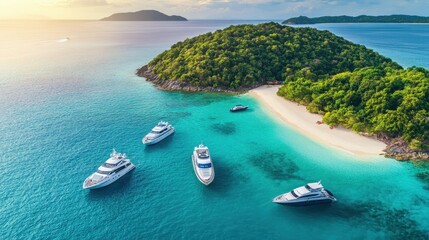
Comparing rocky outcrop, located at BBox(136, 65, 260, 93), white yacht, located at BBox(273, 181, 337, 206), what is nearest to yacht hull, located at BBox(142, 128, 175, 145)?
white yacht, located at BBox(273, 181, 337, 206)

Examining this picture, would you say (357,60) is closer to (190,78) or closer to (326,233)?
(190,78)

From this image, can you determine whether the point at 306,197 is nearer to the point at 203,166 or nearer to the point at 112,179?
the point at 203,166

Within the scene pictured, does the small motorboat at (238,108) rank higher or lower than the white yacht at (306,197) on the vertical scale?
higher

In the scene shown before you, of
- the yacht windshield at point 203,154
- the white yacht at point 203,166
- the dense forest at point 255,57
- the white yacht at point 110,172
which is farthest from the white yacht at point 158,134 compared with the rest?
the dense forest at point 255,57

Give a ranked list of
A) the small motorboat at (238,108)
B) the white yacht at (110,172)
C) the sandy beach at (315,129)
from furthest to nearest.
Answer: the small motorboat at (238,108)
the sandy beach at (315,129)
the white yacht at (110,172)

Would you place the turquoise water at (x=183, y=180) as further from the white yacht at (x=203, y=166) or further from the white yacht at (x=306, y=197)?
the white yacht at (x=203, y=166)

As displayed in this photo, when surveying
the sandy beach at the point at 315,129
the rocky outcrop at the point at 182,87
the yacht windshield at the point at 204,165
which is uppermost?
the rocky outcrop at the point at 182,87

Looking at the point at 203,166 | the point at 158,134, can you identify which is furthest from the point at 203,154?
the point at 158,134
